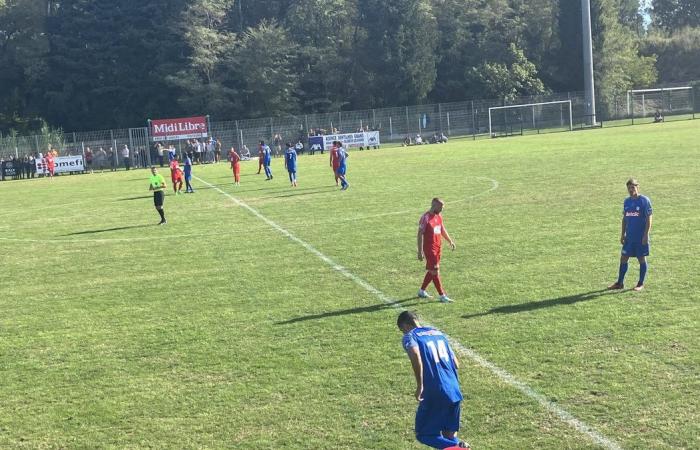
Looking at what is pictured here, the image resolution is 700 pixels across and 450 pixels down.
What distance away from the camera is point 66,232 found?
2216 centimetres

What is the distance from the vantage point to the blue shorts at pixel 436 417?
615 cm

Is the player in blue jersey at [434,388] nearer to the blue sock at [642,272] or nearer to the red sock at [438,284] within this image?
the red sock at [438,284]

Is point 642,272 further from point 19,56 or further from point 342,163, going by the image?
point 19,56

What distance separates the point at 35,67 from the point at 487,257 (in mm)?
76172

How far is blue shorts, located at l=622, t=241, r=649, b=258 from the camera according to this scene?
11812 mm

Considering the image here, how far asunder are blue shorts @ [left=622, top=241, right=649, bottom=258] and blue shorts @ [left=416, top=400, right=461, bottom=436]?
681 centimetres

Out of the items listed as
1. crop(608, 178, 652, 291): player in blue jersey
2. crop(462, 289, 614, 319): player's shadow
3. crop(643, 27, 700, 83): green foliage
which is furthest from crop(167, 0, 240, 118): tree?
crop(462, 289, 614, 319): player's shadow

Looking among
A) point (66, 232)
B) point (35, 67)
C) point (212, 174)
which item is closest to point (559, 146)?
point (212, 174)

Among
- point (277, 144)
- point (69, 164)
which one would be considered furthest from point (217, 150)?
point (69, 164)

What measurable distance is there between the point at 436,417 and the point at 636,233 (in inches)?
277

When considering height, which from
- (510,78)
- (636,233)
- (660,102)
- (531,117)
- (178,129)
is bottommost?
(636,233)

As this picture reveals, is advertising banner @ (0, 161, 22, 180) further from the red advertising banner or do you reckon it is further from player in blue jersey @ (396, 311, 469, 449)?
player in blue jersey @ (396, 311, 469, 449)

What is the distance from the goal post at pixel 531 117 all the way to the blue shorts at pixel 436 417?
6537 cm

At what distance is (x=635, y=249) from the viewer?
39.0ft
